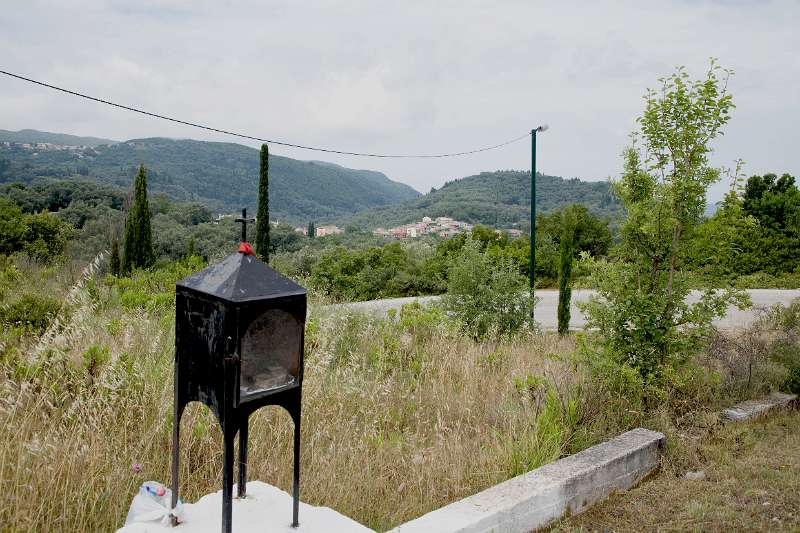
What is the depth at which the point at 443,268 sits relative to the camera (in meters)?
18.0

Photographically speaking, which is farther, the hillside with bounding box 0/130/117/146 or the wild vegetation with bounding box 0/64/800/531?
the hillside with bounding box 0/130/117/146

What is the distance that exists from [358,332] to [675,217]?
3693 mm

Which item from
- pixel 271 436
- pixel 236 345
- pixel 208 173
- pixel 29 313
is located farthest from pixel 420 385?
pixel 208 173

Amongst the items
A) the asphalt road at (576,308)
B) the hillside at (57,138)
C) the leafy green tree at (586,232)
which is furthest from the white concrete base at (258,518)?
the hillside at (57,138)

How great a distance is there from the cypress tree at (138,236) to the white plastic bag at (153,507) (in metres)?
17.0

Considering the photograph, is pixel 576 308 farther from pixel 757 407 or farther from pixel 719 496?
pixel 719 496

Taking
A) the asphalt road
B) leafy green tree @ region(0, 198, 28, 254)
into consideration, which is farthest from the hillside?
the asphalt road

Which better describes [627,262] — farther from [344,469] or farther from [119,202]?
[119,202]

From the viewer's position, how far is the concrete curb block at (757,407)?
5082mm

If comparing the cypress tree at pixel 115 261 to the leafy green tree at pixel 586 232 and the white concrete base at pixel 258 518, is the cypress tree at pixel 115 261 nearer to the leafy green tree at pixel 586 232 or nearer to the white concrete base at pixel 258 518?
the leafy green tree at pixel 586 232

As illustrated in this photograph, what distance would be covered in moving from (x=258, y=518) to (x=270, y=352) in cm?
78

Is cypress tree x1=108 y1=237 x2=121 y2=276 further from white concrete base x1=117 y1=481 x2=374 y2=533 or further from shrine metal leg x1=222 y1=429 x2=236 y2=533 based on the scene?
shrine metal leg x1=222 y1=429 x2=236 y2=533

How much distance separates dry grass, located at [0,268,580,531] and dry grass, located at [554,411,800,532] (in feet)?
1.73

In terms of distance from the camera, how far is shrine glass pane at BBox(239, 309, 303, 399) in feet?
7.56
